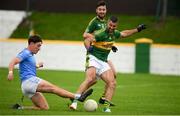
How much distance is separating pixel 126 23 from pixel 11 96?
29701mm

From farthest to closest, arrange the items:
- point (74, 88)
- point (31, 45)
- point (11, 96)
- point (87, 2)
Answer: point (87, 2) < point (74, 88) < point (11, 96) < point (31, 45)

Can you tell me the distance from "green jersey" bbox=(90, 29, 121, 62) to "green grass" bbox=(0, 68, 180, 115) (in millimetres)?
1186

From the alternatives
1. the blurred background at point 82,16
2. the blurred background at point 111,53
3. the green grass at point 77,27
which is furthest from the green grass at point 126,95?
the blurred background at point 82,16

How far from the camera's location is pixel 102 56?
60.8 ft

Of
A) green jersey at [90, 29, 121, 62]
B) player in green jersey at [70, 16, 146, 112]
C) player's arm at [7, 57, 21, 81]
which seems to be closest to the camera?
player's arm at [7, 57, 21, 81]

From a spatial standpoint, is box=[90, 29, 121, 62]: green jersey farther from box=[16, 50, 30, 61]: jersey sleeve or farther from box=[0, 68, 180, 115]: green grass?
box=[16, 50, 30, 61]: jersey sleeve

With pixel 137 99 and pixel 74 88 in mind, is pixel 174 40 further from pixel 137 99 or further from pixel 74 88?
pixel 137 99

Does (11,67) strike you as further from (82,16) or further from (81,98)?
(82,16)

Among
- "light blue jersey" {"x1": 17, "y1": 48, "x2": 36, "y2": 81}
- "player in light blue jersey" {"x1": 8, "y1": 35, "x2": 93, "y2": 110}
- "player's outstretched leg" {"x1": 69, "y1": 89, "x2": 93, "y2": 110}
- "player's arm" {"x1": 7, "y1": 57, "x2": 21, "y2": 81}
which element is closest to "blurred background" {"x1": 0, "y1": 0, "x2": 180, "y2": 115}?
"player's outstretched leg" {"x1": 69, "y1": 89, "x2": 93, "y2": 110}

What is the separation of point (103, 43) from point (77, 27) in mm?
31958

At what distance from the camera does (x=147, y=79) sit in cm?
3142

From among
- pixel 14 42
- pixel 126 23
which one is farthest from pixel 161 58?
pixel 126 23

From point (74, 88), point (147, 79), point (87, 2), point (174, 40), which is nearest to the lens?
point (74, 88)

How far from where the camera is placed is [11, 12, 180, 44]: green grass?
159 feet
